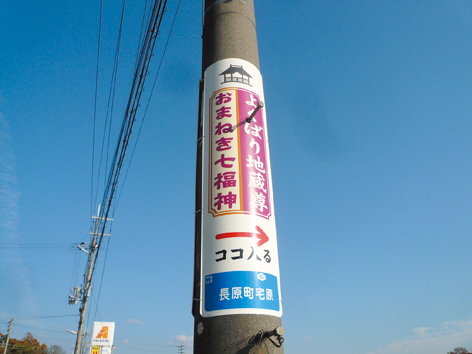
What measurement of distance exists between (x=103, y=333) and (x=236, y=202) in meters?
26.3

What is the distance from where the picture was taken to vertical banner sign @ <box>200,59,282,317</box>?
178 inches

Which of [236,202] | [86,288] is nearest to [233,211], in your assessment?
[236,202]

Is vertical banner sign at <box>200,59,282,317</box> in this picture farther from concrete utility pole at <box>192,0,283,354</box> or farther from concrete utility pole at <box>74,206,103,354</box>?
concrete utility pole at <box>74,206,103,354</box>

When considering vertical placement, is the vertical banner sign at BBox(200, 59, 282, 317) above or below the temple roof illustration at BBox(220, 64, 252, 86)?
below

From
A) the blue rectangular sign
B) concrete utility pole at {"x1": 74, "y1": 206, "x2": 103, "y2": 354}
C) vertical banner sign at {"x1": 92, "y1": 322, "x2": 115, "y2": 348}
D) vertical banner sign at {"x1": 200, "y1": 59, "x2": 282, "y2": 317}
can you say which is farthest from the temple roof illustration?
vertical banner sign at {"x1": 92, "y1": 322, "x2": 115, "y2": 348}

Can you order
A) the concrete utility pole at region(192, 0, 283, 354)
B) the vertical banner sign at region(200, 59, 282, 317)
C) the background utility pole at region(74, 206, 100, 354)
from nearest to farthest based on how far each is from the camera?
the concrete utility pole at region(192, 0, 283, 354)
the vertical banner sign at region(200, 59, 282, 317)
the background utility pole at region(74, 206, 100, 354)

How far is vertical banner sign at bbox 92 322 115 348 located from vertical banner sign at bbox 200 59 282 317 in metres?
25.8

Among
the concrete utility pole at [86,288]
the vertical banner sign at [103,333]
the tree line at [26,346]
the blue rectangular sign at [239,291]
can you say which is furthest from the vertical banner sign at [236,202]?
the tree line at [26,346]

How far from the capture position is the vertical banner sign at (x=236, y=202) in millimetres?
4520

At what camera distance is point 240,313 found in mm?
4340

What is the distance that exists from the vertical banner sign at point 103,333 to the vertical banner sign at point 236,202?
84.6 feet

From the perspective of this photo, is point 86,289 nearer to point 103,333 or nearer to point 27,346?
point 103,333

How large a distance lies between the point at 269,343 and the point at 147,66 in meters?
6.97

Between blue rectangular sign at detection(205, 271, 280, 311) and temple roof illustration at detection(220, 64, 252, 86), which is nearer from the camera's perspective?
blue rectangular sign at detection(205, 271, 280, 311)
